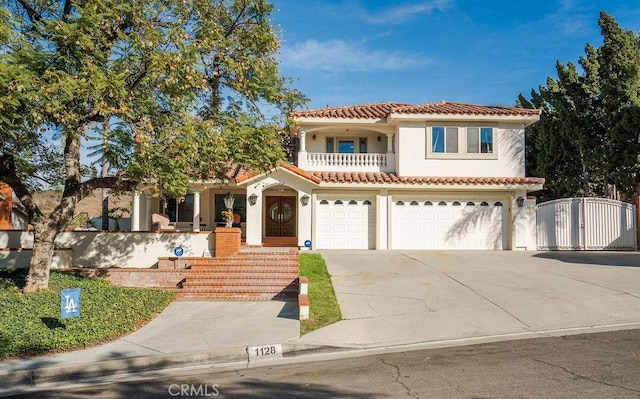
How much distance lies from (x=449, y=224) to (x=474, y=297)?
8.11 metres

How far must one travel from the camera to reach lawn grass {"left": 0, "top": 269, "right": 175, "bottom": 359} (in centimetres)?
741

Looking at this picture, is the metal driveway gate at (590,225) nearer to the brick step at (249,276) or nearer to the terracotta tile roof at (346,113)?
the terracotta tile roof at (346,113)

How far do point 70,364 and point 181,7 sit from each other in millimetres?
7906

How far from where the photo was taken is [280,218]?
768 inches

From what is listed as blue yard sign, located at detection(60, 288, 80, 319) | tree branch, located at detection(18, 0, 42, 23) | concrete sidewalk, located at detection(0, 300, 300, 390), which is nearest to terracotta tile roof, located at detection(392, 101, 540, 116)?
concrete sidewalk, located at detection(0, 300, 300, 390)

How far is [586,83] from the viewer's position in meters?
22.6

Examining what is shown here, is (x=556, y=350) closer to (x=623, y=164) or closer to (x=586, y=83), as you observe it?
(x=623, y=164)

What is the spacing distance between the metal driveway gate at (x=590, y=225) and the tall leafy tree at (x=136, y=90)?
12.1 meters

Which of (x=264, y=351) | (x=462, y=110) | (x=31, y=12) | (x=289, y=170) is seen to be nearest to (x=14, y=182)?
(x=31, y=12)

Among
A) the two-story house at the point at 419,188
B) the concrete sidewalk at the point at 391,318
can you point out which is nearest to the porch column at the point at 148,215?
the two-story house at the point at 419,188

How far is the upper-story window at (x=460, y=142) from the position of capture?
18.6 m

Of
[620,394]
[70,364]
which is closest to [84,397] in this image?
[70,364]

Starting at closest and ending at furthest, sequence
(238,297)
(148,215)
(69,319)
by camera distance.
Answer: (69,319)
(238,297)
(148,215)

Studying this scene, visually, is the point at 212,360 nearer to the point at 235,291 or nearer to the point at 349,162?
the point at 235,291
